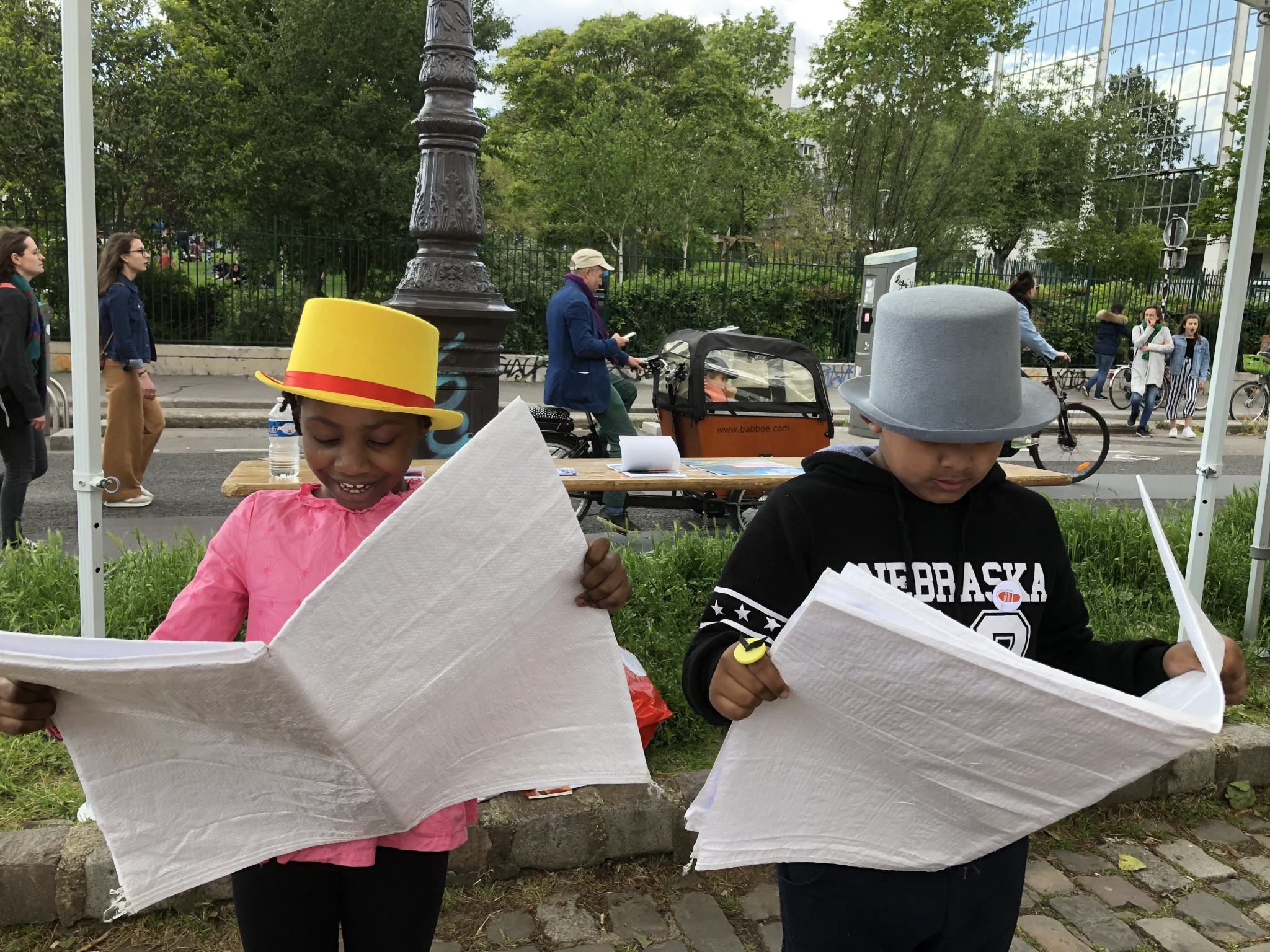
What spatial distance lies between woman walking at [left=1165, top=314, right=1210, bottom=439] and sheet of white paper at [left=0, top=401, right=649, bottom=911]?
639 inches

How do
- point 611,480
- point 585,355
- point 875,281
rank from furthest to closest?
point 875,281 → point 585,355 → point 611,480

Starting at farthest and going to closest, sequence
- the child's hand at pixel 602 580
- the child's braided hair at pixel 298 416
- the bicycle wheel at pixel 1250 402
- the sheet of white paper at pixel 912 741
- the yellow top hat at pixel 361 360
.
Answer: the bicycle wheel at pixel 1250 402, the child's braided hair at pixel 298 416, the yellow top hat at pixel 361 360, the child's hand at pixel 602 580, the sheet of white paper at pixel 912 741

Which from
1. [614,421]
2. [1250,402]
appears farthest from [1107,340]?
[614,421]

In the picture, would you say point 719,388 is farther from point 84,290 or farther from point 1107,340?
point 1107,340

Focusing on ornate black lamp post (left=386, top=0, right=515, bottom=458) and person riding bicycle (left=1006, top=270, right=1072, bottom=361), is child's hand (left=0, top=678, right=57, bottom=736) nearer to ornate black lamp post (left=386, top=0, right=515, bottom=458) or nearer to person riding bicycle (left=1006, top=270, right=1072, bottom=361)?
ornate black lamp post (left=386, top=0, right=515, bottom=458)

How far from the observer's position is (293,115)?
63.8ft

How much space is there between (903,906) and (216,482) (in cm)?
864

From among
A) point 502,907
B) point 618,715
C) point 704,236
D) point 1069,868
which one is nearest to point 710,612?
point 618,715

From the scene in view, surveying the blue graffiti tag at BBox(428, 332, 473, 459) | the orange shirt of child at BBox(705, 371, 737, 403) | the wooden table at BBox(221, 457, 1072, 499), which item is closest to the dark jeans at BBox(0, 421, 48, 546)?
the wooden table at BBox(221, 457, 1072, 499)

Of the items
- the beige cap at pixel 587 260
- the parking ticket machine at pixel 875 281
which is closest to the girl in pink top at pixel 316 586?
the beige cap at pixel 587 260

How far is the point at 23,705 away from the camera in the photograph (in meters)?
1.29

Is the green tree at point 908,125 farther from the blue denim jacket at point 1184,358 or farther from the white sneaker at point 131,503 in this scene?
the white sneaker at point 131,503

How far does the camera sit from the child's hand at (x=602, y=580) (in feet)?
4.68

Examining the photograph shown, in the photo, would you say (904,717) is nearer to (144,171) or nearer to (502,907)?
(502,907)
